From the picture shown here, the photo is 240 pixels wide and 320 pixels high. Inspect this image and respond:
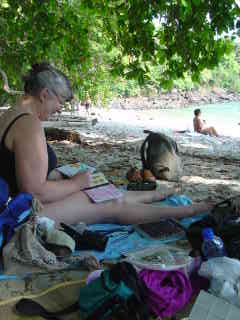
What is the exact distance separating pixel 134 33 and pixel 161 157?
2.49 meters

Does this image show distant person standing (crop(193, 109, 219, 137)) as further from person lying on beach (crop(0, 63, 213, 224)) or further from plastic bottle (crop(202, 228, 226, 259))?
plastic bottle (crop(202, 228, 226, 259))

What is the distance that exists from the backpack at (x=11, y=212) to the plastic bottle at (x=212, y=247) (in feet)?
3.64

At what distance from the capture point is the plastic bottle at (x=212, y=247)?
2240mm

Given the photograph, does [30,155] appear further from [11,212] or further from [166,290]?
[166,290]

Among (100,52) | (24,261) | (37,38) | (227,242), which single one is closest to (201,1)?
(37,38)

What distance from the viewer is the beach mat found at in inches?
75.9

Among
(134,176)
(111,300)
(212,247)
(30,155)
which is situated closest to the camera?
(111,300)

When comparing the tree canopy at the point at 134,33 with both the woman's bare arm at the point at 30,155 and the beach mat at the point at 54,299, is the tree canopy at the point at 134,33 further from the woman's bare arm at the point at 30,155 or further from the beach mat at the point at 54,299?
the beach mat at the point at 54,299

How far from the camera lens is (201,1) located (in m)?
4.83

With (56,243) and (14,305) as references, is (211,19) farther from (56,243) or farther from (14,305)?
(14,305)

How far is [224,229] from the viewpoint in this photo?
2504mm

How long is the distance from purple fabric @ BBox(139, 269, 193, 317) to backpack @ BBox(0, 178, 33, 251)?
0.89 metres

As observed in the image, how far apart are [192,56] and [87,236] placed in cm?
354

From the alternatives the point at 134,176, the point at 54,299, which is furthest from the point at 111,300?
the point at 134,176
